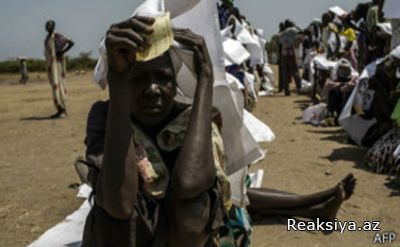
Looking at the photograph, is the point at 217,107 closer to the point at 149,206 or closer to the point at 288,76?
the point at 149,206

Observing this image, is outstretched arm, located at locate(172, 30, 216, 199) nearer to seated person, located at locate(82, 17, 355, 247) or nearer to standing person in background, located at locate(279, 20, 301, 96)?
seated person, located at locate(82, 17, 355, 247)

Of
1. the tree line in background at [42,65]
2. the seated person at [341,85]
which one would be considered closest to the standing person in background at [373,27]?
the seated person at [341,85]

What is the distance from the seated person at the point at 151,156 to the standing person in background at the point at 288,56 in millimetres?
11298

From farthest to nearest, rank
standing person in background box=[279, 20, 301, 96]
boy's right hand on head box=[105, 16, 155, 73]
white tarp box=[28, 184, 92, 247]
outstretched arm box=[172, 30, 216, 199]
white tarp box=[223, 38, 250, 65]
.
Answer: standing person in background box=[279, 20, 301, 96], white tarp box=[223, 38, 250, 65], white tarp box=[28, 184, 92, 247], outstretched arm box=[172, 30, 216, 199], boy's right hand on head box=[105, 16, 155, 73]

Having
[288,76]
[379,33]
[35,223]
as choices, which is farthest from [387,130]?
[288,76]

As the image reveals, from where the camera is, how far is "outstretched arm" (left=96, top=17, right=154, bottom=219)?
1807mm

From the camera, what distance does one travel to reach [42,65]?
4181 centimetres

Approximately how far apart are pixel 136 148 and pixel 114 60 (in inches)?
14.1

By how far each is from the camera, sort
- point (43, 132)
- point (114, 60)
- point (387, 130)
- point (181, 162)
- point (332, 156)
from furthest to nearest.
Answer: point (43, 132), point (332, 156), point (387, 130), point (181, 162), point (114, 60)

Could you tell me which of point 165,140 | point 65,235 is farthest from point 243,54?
point 165,140

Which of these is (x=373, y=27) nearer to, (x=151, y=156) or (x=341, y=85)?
(x=341, y=85)

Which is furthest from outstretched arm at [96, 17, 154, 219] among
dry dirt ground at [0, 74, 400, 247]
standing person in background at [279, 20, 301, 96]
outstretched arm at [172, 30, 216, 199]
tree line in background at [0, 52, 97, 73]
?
tree line in background at [0, 52, 97, 73]

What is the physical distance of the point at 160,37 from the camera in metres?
1.89

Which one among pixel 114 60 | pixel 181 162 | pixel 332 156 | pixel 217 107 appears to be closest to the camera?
pixel 114 60
